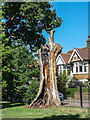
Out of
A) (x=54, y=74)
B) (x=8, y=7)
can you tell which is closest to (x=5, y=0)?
(x=8, y=7)

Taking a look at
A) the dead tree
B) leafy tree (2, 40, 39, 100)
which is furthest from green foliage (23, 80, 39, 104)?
leafy tree (2, 40, 39, 100)

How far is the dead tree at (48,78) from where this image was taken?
13.0 meters

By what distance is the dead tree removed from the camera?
42.7ft

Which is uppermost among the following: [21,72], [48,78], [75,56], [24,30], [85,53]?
[24,30]

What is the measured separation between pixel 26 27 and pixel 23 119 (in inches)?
645

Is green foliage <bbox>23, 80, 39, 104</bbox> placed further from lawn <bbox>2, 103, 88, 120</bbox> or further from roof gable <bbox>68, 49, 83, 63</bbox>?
roof gable <bbox>68, 49, 83, 63</bbox>

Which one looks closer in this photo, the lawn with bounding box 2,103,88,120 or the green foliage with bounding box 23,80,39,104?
the lawn with bounding box 2,103,88,120

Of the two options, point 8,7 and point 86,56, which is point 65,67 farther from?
point 8,7

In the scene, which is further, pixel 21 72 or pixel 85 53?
pixel 85 53

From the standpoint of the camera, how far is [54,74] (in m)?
13.7

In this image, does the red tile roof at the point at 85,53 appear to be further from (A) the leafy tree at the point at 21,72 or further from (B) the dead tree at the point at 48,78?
(B) the dead tree at the point at 48,78

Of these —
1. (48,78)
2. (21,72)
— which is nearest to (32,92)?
(48,78)

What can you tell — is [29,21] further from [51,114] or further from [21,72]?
[51,114]

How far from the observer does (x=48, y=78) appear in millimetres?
13688
